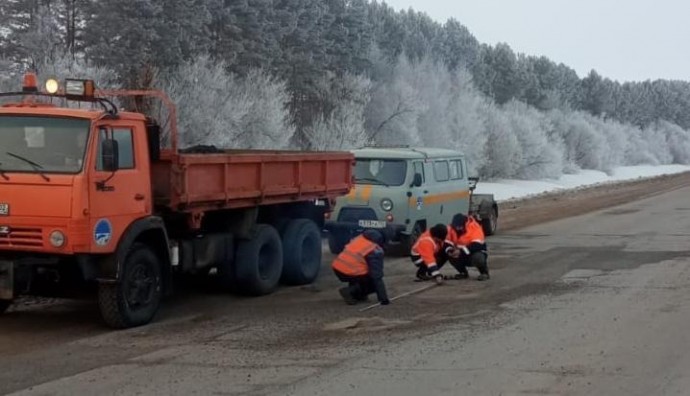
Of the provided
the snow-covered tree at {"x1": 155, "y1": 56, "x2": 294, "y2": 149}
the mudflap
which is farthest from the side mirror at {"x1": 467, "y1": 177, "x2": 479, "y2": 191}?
the snow-covered tree at {"x1": 155, "y1": 56, "x2": 294, "y2": 149}

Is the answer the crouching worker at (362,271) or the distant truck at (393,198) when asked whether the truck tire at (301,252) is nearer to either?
the crouching worker at (362,271)

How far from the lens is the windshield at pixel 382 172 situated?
16.2 metres

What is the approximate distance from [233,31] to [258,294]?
35.0 meters

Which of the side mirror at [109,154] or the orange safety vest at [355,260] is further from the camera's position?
the orange safety vest at [355,260]

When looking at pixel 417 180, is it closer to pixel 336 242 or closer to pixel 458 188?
pixel 336 242

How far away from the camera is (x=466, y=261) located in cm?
1353

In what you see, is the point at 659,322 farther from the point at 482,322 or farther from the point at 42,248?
the point at 42,248

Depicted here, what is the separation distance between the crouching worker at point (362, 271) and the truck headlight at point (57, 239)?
3.86 meters

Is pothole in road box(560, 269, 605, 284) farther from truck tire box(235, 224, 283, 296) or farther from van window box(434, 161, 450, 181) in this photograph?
truck tire box(235, 224, 283, 296)

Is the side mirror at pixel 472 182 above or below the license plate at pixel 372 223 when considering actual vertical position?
above

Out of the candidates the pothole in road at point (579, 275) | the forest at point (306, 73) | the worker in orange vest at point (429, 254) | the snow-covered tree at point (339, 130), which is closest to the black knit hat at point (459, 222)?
the worker in orange vest at point (429, 254)

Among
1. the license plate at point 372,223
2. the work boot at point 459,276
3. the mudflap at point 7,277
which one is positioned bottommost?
the work boot at point 459,276

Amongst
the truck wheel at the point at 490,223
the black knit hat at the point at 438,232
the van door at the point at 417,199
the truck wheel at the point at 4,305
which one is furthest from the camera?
the truck wheel at the point at 490,223

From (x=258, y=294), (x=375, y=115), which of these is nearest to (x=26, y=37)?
(x=375, y=115)
